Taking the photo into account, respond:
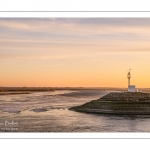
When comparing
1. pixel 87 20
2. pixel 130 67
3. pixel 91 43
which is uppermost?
pixel 87 20

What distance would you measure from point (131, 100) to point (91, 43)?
35.8 feet

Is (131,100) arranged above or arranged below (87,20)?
below

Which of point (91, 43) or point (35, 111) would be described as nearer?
point (91, 43)
